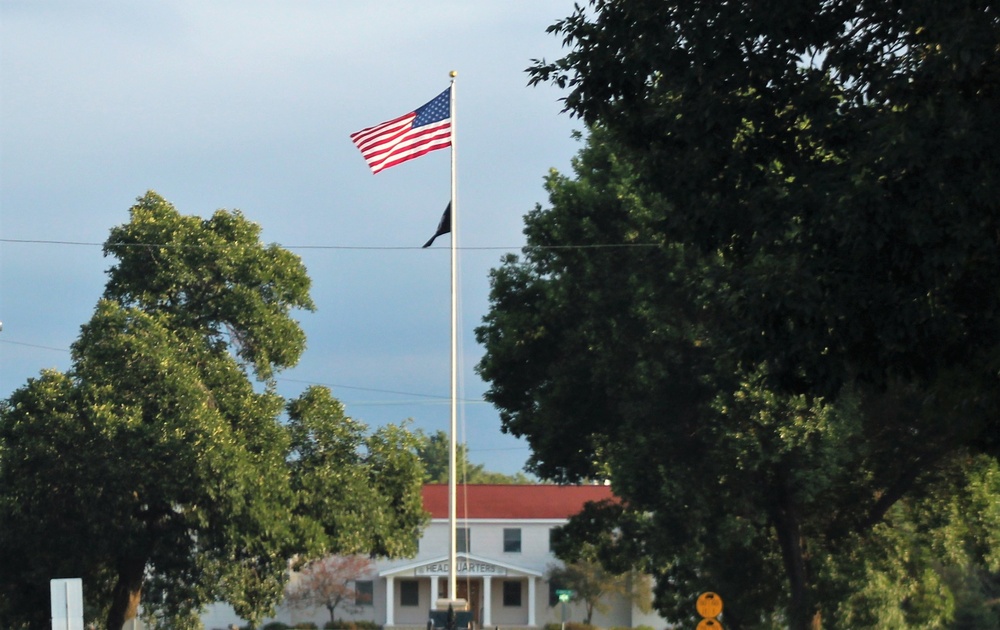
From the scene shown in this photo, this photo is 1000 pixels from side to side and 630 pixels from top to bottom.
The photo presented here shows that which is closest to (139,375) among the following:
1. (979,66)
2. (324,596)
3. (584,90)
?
(584,90)

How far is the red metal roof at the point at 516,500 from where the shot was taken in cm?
6175

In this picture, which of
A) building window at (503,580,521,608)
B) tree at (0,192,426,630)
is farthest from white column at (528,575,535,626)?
tree at (0,192,426,630)

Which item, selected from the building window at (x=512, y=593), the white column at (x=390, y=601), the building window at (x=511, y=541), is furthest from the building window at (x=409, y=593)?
the building window at (x=511, y=541)

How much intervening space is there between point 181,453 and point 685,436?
11.3 metres

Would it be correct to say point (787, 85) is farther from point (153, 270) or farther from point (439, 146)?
point (153, 270)

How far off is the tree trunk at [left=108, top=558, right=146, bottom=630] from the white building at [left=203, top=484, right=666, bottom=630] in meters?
27.5

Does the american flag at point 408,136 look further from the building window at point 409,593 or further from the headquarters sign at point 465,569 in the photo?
the building window at point 409,593

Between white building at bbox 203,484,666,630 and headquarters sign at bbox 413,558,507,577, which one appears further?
white building at bbox 203,484,666,630

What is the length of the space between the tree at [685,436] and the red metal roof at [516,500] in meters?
30.6

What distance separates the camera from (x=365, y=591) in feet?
204

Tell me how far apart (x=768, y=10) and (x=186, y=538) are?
78.0ft

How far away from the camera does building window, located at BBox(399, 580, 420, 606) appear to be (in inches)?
2452

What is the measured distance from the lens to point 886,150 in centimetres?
1058

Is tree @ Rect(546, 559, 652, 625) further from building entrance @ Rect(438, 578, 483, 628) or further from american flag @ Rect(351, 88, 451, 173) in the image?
american flag @ Rect(351, 88, 451, 173)
